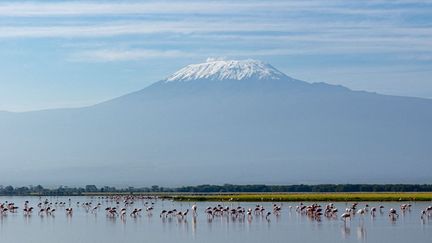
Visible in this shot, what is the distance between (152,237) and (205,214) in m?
15.0

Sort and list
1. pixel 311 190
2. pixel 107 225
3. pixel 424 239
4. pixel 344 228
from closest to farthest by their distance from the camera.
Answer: pixel 424 239
pixel 344 228
pixel 107 225
pixel 311 190

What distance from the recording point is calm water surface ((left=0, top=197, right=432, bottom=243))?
31.2 meters

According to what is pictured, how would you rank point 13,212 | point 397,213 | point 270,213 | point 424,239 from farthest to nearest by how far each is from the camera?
point 13,212, point 270,213, point 397,213, point 424,239

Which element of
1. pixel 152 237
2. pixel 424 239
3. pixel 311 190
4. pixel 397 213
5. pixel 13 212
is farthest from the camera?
pixel 311 190

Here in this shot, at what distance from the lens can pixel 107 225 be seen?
40.2m

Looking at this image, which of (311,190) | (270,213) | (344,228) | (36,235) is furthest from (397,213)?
(311,190)

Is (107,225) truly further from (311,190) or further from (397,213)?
(311,190)

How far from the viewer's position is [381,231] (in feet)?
108

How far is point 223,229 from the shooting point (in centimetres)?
3581

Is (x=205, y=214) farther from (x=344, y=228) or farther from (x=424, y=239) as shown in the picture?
(x=424, y=239)

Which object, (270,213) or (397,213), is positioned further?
(270,213)

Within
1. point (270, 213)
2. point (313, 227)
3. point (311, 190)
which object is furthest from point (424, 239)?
point (311, 190)

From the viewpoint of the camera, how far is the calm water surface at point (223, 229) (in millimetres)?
31188

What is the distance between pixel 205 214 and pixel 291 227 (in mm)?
12149
